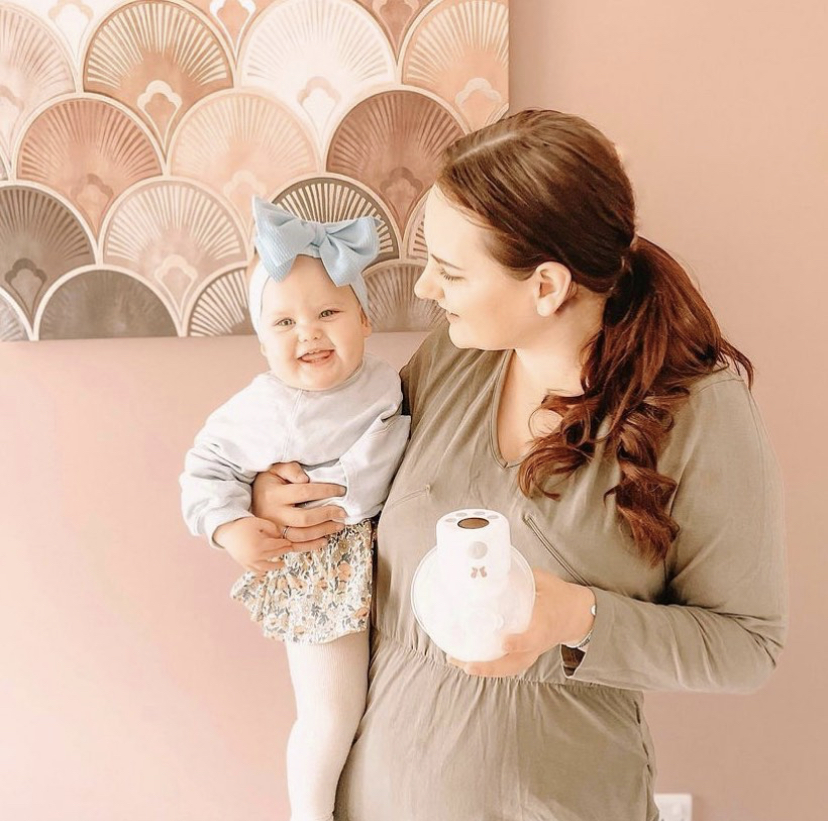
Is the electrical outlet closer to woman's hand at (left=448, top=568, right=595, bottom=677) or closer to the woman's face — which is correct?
woman's hand at (left=448, top=568, right=595, bottom=677)

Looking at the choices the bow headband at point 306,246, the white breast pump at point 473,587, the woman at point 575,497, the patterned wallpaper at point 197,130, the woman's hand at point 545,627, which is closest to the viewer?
the white breast pump at point 473,587

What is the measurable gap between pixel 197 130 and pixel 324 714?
874 millimetres

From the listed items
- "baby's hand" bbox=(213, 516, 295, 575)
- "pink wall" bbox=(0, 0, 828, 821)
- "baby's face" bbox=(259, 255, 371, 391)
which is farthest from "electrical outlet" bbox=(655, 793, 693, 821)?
"baby's face" bbox=(259, 255, 371, 391)

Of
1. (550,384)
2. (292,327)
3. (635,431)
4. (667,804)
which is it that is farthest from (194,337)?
(667,804)

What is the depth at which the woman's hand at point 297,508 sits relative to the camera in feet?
4.02

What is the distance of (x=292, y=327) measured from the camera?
121cm

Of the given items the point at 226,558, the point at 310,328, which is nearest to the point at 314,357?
the point at 310,328

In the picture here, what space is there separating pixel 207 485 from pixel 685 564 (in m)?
0.64

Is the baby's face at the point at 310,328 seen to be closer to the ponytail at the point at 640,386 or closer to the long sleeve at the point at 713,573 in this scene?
the ponytail at the point at 640,386

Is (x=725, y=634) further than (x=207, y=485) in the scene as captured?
No

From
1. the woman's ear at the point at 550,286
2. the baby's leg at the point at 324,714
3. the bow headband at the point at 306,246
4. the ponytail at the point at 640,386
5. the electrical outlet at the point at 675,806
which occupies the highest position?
the bow headband at the point at 306,246

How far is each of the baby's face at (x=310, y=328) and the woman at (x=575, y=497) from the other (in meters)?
0.15

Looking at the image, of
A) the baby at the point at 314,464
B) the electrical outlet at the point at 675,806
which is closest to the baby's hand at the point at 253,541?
the baby at the point at 314,464

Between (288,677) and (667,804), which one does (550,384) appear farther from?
(667,804)
